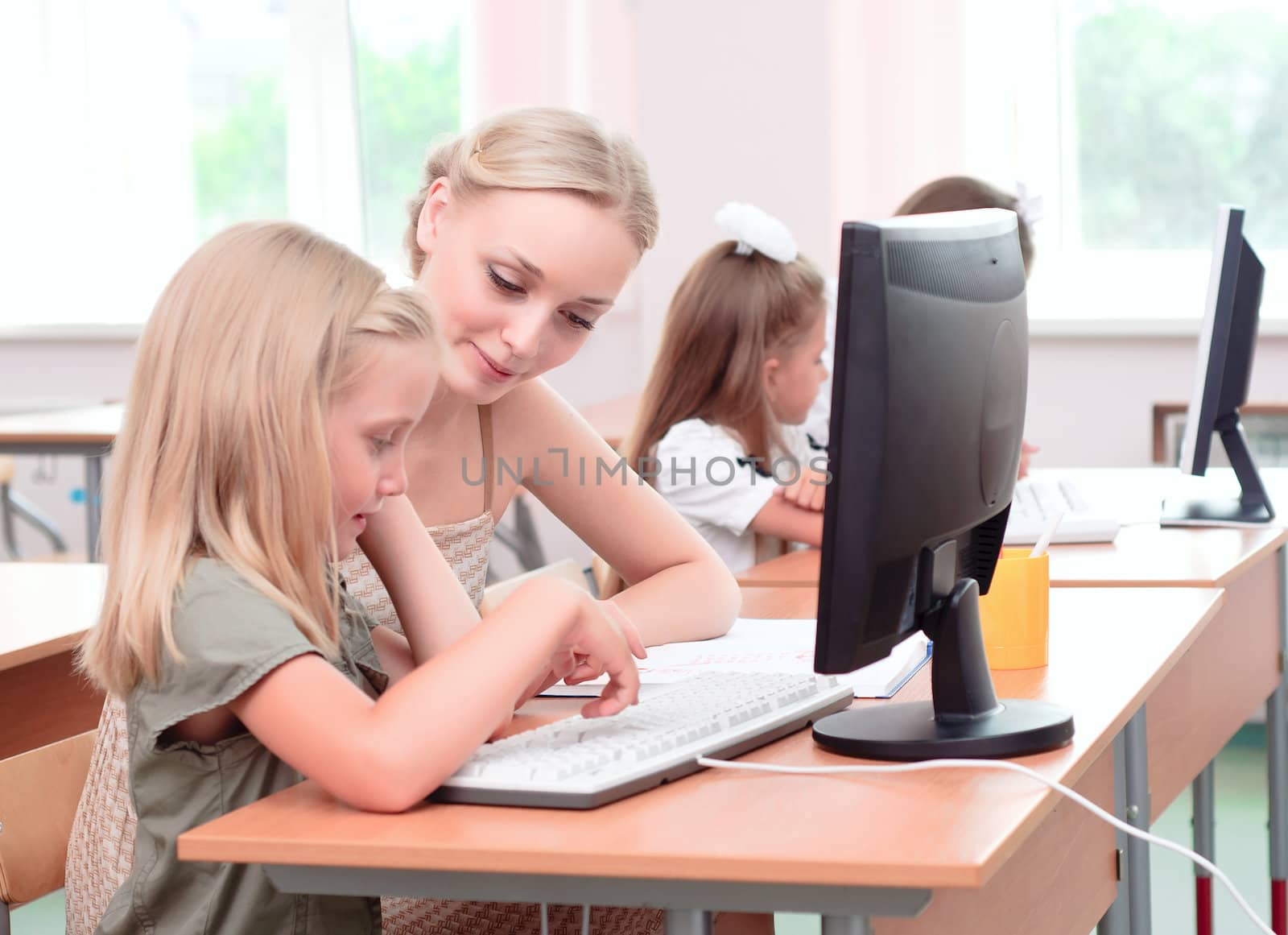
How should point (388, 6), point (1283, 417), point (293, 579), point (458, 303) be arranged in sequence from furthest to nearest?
point (388, 6) < point (1283, 417) < point (458, 303) < point (293, 579)

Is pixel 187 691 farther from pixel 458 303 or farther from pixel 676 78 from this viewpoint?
pixel 676 78

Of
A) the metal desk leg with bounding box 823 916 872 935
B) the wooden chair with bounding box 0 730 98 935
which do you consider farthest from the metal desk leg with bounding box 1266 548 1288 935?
the wooden chair with bounding box 0 730 98 935

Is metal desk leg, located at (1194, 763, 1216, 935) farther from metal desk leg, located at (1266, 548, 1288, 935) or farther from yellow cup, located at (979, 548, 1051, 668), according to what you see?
yellow cup, located at (979, 548, 1051, 668)

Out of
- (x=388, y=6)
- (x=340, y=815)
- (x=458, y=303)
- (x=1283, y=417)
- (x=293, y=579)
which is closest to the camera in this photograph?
(x=340, y=815)

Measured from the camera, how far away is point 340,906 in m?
1.07

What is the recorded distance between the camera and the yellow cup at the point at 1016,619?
1.28m

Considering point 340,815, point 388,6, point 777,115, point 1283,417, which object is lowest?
point 1283,417

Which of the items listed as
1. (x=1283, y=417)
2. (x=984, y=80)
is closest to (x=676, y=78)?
(x=984, y=80)

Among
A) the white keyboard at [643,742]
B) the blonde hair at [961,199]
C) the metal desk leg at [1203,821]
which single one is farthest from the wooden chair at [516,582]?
the blonde hair at [961,199]

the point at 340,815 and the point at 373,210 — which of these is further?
the point at 373,210

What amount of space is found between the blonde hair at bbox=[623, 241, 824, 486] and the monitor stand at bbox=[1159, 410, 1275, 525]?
0.61m

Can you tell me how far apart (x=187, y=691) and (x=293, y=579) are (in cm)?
11

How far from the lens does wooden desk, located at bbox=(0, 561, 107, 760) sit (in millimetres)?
1703

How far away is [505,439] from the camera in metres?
1.65
